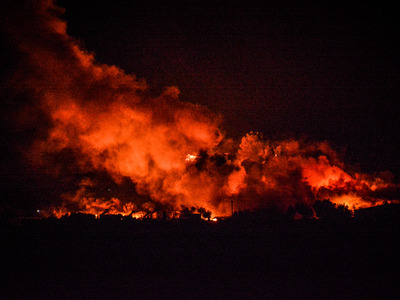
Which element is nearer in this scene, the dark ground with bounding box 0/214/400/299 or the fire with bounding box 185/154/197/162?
the dark ground with bounding box 0/214/400/299

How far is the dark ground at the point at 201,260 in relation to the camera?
34.2 ft

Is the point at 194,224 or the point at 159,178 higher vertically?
the point at 159,178

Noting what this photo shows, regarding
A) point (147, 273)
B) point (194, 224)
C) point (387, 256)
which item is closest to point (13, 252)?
point (147, 273)

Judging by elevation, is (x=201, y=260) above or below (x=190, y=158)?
below

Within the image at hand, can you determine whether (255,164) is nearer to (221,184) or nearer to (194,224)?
(221,184)

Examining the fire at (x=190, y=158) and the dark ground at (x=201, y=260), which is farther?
the fire at (x=190, y=158)

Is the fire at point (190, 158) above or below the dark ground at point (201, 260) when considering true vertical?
above

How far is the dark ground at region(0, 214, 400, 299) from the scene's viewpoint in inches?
411

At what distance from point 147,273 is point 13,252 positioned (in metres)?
5.98

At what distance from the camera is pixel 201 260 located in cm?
1291

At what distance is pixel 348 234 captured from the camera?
13.9 meters

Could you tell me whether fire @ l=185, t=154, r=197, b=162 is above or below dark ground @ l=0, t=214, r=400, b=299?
above

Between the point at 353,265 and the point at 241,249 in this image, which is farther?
the point at 241,249

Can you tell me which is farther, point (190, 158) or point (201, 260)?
point (190, 158)
